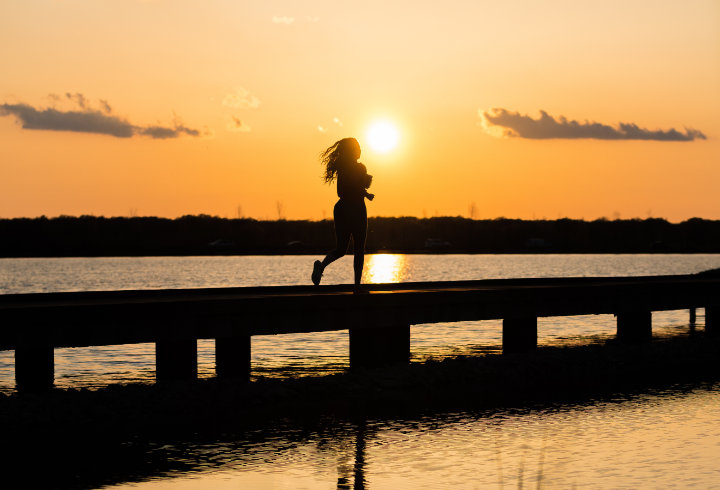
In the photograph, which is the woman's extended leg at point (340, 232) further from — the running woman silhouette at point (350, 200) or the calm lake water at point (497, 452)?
the calm lake water at point (497, 452)

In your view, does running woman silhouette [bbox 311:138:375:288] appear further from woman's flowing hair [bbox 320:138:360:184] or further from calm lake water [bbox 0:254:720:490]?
calm lake water [bbox 0:254:720:490]

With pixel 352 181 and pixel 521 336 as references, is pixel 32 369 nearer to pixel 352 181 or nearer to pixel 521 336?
pixel 352 181

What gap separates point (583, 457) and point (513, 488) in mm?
1895

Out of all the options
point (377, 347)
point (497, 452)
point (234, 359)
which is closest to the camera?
point (497, 452)

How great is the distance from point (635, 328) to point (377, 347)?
27.1ft

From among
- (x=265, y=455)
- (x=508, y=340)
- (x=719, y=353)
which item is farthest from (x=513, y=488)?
(x=719, y=353)

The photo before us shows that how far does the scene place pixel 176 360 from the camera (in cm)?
1612

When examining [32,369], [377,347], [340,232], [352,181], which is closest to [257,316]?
[340,232]

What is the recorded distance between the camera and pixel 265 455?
11.3 metres

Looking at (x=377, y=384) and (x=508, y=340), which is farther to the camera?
(x=508, y=340)

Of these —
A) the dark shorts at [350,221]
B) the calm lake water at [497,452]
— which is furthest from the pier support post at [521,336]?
the dark shorts at [350,221]

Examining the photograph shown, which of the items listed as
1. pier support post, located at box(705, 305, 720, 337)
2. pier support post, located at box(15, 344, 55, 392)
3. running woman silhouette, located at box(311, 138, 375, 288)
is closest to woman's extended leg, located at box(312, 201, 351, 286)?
running woman silhouette, located at box(311, 138, 375, 288)

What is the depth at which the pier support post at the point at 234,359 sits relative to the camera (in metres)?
17.4

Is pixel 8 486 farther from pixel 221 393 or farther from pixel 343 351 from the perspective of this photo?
pixel 343 351
